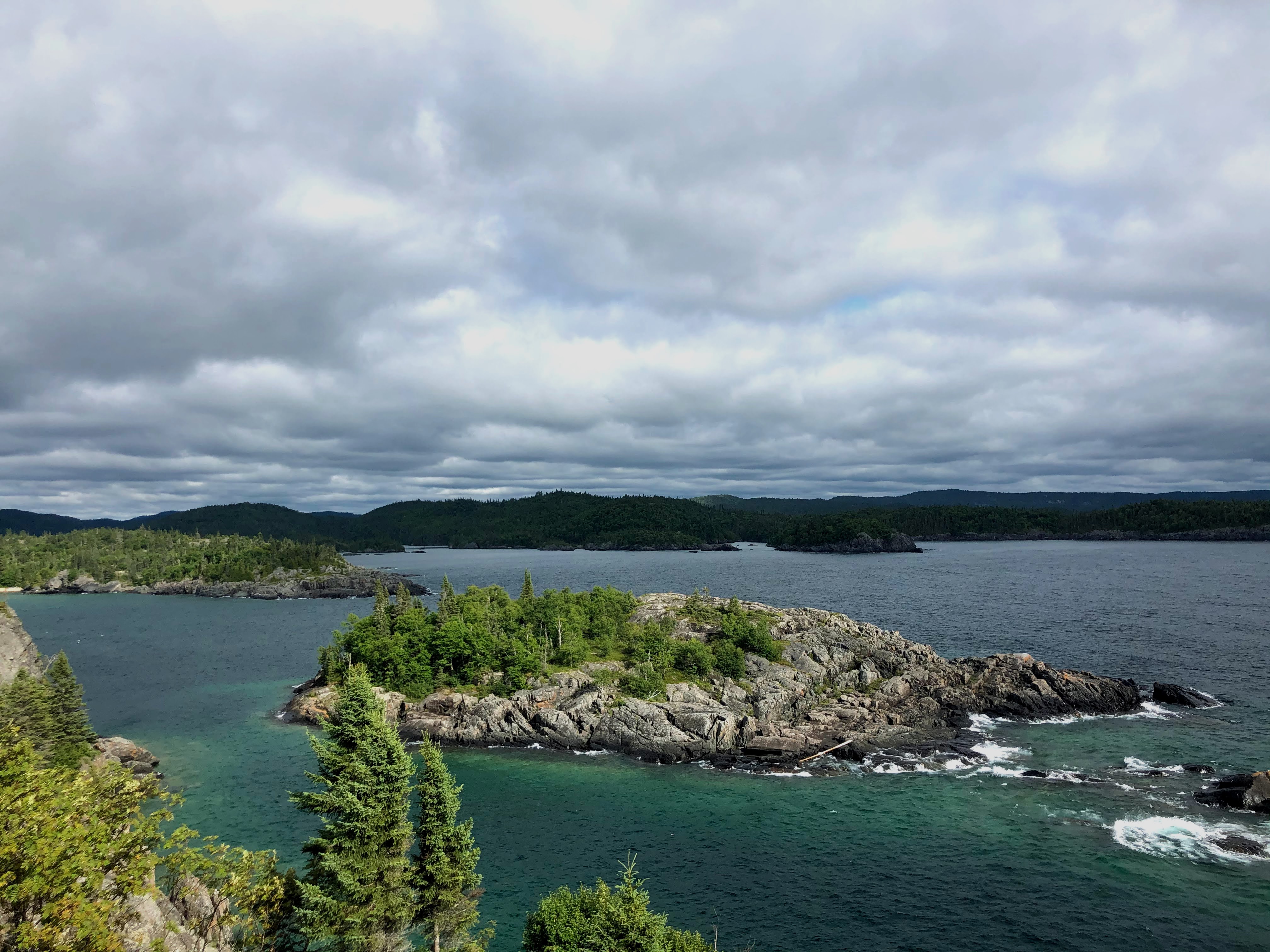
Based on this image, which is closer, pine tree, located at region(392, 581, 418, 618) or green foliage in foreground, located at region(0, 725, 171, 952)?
green foliage in foreground, located at region(0, 725, 171, 952)

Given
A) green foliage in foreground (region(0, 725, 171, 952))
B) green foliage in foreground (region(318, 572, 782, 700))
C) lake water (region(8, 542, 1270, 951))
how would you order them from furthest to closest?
green foliage in foreground (region(318, 572, 782, 700)) → lake water (region(8, 542, 1270, 951)) → green foliage in foreground (region(0, 725, 171, 952))

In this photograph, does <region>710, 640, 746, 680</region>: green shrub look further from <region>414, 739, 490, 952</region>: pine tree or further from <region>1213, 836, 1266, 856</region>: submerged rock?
<region>414, 739, 490, 952</region>: pine tree

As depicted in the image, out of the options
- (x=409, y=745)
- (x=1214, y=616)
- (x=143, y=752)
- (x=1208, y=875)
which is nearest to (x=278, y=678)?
(x=143, y=752)

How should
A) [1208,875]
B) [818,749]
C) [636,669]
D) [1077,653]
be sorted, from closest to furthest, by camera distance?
[1208,875] → [818,749] → [636,669] → [1077,653]

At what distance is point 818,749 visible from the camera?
69625 millimetres

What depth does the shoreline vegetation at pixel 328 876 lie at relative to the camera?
20.2 metres

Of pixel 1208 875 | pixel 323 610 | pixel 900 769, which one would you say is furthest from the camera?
pixel 323 610

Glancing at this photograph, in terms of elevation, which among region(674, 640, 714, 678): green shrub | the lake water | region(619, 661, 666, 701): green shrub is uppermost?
region(674, 640, 714, 678): green shrub

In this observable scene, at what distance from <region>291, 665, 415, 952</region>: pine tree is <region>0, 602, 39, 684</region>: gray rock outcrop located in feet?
234

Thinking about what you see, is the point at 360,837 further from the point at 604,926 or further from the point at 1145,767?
the point at 1145,767

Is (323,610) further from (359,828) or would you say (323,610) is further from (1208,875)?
(1208,875)

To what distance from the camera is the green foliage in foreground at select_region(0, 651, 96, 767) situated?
58.0 m

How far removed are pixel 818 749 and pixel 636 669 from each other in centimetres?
2455

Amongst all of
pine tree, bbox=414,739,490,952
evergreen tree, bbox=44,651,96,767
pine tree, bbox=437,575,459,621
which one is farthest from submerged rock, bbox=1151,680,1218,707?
evergreen tree, bbox=44,651,96,767
